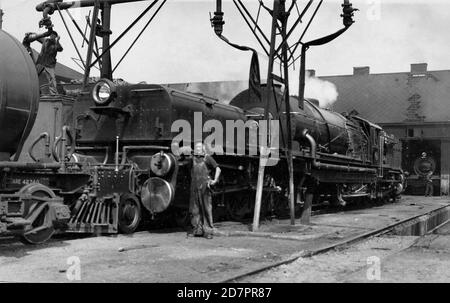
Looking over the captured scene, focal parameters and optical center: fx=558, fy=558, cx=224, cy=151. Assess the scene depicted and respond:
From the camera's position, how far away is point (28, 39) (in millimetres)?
10906

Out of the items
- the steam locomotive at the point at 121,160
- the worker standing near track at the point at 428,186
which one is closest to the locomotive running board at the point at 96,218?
the steam locomotive at the point at 121,160

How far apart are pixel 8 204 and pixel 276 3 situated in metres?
5.95

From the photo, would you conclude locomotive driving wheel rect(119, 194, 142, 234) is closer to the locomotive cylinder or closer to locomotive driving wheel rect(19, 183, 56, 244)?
locomotive driving wheel rect(19, 183, 56, 244)

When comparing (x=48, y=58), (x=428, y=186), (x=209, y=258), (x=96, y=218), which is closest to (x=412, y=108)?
(x=428, y=186)

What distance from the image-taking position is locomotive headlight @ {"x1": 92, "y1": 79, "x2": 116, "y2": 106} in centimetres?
976

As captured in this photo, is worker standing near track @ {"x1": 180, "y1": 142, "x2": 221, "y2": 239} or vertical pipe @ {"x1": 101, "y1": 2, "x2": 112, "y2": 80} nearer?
worker standing near track @ {"x1": 180, "y1": 142, "x2": 221, "y2": 239}

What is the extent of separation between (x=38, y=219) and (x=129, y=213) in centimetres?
214

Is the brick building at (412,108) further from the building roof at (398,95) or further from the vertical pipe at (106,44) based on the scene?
the vertical pipe at (106,44)

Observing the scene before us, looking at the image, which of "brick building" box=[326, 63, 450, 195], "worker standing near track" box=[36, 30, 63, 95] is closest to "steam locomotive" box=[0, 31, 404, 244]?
"worker standing near track" box=[36, 30, 63, 95]

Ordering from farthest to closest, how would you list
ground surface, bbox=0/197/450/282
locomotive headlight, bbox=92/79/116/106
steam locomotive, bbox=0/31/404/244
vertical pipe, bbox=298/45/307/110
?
1. vertical pipe, bbox=298/45/307/110
2. locomotive headlight, bbox=92/79/116/106
3. steam locomotive, bbox=0/31/404/244
4. ground surface, bbox=0/197/450/282

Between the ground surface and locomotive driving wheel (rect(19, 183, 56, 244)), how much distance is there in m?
0.14

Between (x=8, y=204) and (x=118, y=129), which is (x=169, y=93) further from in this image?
(x=8, y=204)
